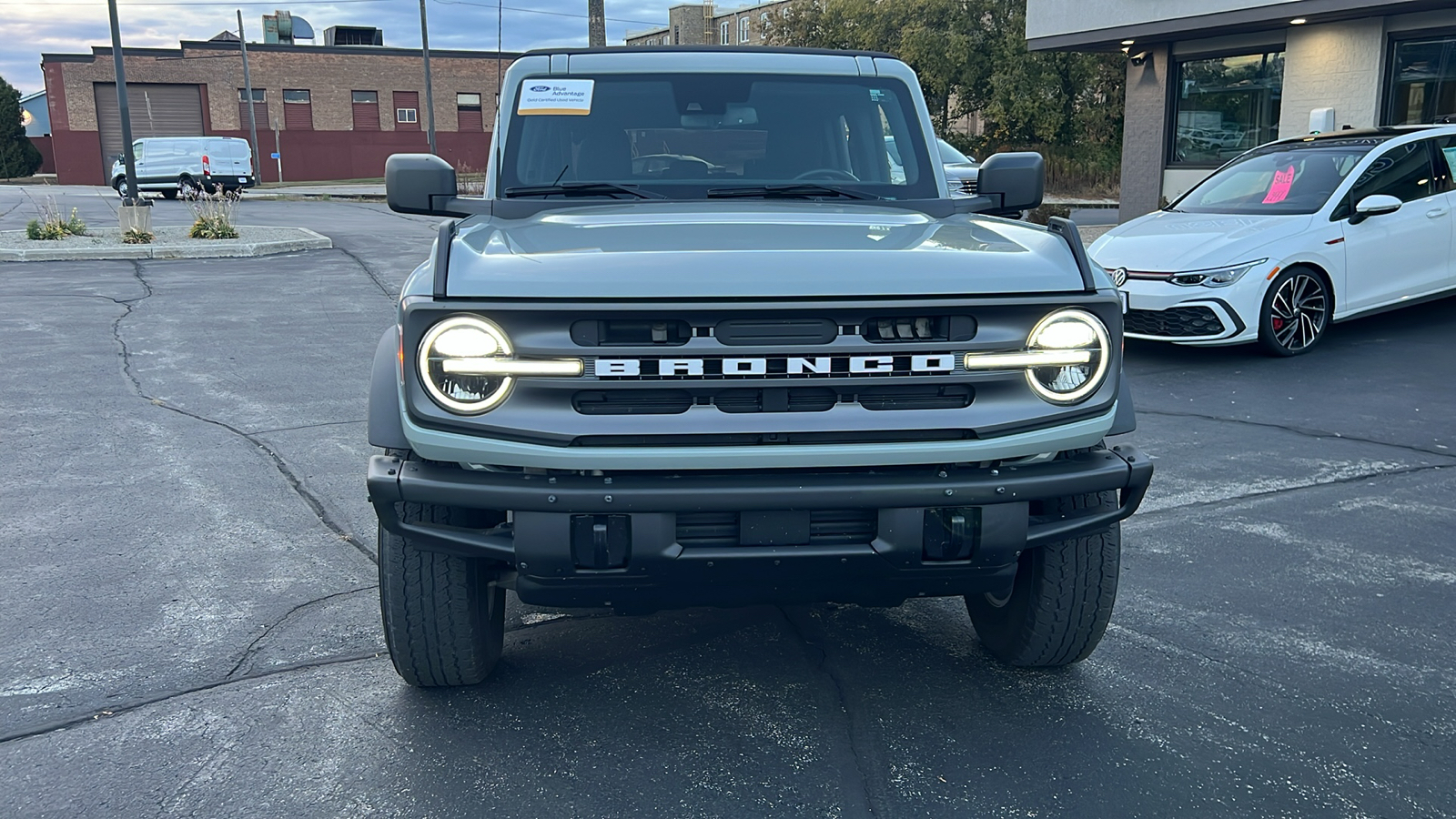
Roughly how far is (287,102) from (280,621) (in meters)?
53.5

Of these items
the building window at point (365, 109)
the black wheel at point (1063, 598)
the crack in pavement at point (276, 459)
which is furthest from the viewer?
the building window at point (365, 109)

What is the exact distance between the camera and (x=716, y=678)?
11.6ft

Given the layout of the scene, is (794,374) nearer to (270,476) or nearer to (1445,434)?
(270,476)

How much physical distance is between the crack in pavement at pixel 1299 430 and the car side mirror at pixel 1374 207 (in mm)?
2988

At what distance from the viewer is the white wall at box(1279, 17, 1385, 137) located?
15.8 m

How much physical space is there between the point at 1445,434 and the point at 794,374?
212 inches

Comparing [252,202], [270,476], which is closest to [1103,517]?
[270,476]

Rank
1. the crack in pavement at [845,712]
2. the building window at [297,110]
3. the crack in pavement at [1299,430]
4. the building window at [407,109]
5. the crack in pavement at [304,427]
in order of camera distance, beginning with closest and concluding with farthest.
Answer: the crack in pavement at [845,712] → the crack in pavement at [1299,430] → the crack in pavement at [304,427] → the building window at [297,110] → the building window at [407,109]

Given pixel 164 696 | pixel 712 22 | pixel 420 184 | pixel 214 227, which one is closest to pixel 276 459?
pixel 420 184

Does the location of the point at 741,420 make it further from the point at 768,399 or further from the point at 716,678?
the point at 716,678

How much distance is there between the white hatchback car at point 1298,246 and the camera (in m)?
8.47

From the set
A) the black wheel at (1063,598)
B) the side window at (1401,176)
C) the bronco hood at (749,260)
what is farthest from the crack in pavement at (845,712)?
the side window at (1401,176)

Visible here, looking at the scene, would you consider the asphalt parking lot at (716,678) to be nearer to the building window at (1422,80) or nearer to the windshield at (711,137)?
the windshield at (711,137)

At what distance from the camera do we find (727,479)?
273 centimetres
